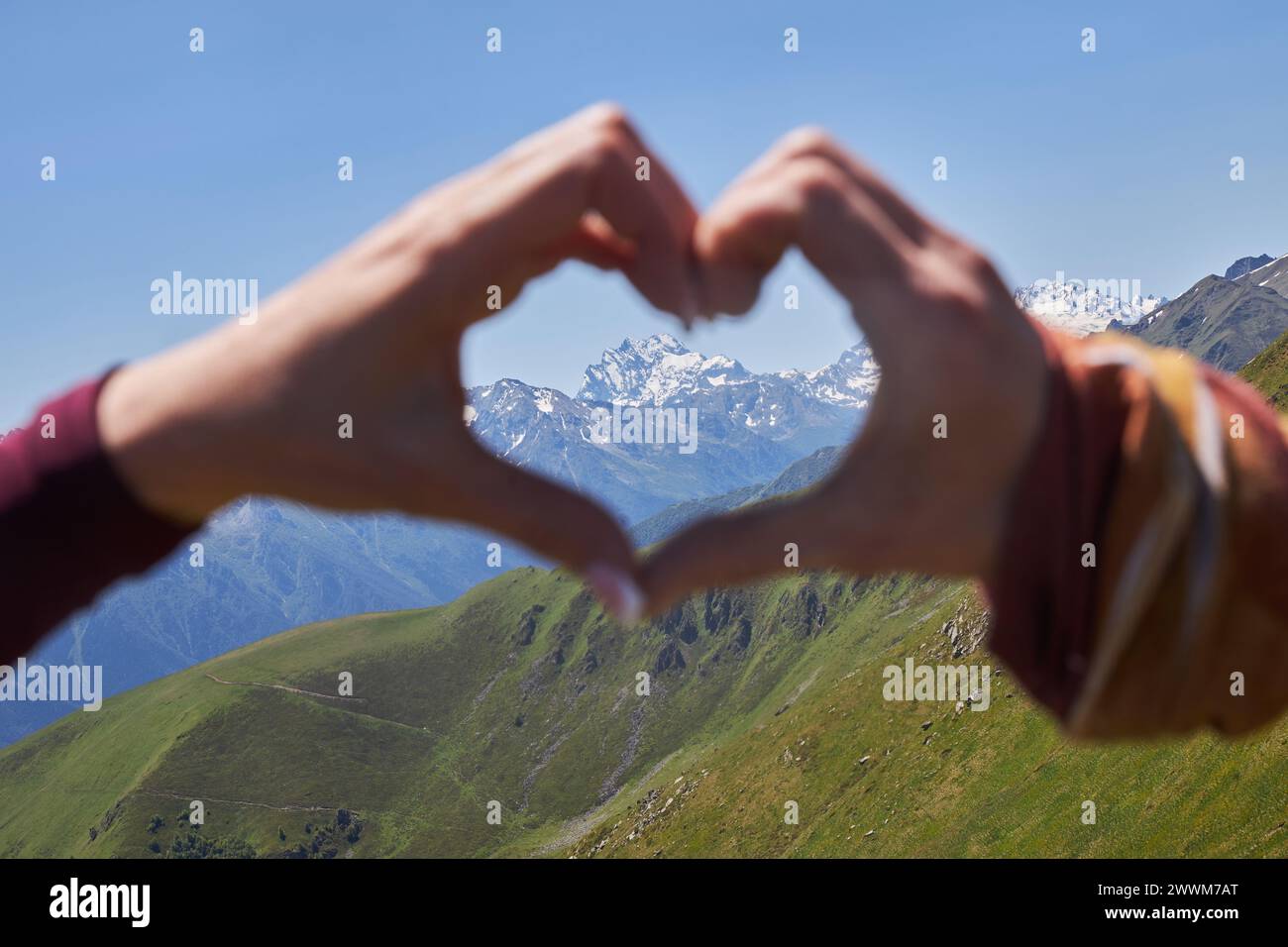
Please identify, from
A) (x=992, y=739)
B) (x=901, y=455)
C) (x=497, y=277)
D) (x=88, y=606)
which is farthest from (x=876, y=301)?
(x=992, y=739)

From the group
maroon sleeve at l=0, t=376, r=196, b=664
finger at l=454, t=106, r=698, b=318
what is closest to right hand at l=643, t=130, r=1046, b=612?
finger at l=454, t=106, r=698, b=318

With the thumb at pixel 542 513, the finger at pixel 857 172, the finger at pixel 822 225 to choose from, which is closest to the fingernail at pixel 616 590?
the thumb at pixel 542 513

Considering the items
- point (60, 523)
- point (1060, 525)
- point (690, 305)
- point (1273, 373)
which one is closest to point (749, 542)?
point (690, 305)

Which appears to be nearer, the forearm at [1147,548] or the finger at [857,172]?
the finger at [857,172]

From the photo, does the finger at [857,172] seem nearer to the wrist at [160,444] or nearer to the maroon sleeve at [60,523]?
the wrist at [160,444]

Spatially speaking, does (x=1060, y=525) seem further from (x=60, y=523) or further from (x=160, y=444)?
(x=60, y=523)
